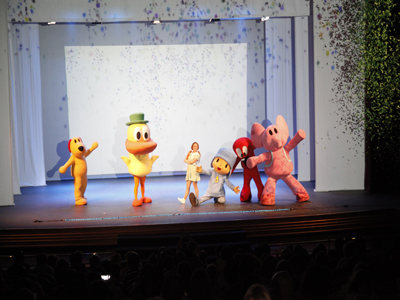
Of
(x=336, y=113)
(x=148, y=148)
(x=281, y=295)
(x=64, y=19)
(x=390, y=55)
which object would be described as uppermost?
(x=64, y=19)

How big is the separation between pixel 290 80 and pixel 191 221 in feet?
14.5

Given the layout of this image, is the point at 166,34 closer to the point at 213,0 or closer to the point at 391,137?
the point at 213,0

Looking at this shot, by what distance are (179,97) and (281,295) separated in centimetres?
601

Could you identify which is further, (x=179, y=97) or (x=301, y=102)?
(x=179, y=97)

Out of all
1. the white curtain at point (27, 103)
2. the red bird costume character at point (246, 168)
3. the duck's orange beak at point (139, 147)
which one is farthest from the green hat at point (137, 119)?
the white curtain at point (27, 103)

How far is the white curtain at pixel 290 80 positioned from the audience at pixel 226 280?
4.61m

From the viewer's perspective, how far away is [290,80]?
25.1ft

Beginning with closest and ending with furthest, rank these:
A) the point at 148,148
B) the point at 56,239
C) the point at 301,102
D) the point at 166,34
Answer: the point at 56,239 → the point at 148,148 → the point at 301,102 → the point at 166,34

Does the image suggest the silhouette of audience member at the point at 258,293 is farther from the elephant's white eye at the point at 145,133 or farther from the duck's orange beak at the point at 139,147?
the elephant's white eye at the point at 145,133

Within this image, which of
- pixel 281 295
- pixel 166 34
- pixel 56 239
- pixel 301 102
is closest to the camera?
pixel 281 295

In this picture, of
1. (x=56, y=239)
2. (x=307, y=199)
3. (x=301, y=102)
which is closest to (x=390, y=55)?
(x=301, y=102)

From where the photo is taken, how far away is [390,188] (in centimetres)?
563

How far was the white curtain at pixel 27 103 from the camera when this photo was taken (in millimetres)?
→ 7234

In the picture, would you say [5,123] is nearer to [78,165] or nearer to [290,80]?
[78,165]
